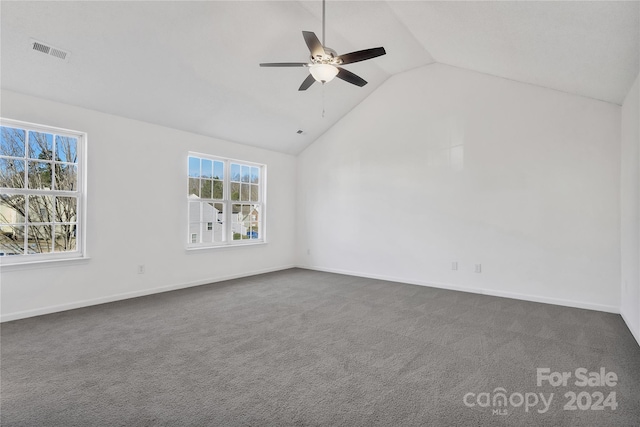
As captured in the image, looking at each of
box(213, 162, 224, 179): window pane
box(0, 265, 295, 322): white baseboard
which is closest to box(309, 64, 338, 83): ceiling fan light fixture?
box(213, 162, 224, 179): window pane

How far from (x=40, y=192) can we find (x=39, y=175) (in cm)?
22

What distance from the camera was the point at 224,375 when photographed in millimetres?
2402

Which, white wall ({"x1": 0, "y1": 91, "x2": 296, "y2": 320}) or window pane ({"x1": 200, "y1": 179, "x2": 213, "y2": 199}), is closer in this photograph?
white wall ({"x1": 0, "y1": 91, "x2": 296, "y2": 320})

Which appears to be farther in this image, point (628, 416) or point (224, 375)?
point (224, 375)

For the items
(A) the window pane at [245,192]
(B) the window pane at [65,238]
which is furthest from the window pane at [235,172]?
(B) the window pane at [65,238]

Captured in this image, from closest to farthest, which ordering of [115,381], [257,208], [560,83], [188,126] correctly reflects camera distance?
[115,381], [560,83], [188,126], [257,208]

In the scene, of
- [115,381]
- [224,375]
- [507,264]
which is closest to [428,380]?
[224,375]

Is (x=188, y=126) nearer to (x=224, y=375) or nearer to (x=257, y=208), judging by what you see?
(x=257, y=208)

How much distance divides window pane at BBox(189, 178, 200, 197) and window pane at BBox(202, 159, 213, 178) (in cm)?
19

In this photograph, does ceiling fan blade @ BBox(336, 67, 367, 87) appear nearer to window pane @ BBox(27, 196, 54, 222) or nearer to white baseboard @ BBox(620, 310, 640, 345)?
white baseboard @ BBox(620, 310, 640, 345)

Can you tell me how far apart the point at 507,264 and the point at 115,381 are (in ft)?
16.2

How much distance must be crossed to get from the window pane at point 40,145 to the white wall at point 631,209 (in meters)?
6.62

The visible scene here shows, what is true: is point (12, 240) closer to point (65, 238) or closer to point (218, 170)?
point (65, 238)

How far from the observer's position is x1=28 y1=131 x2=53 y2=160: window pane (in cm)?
388
